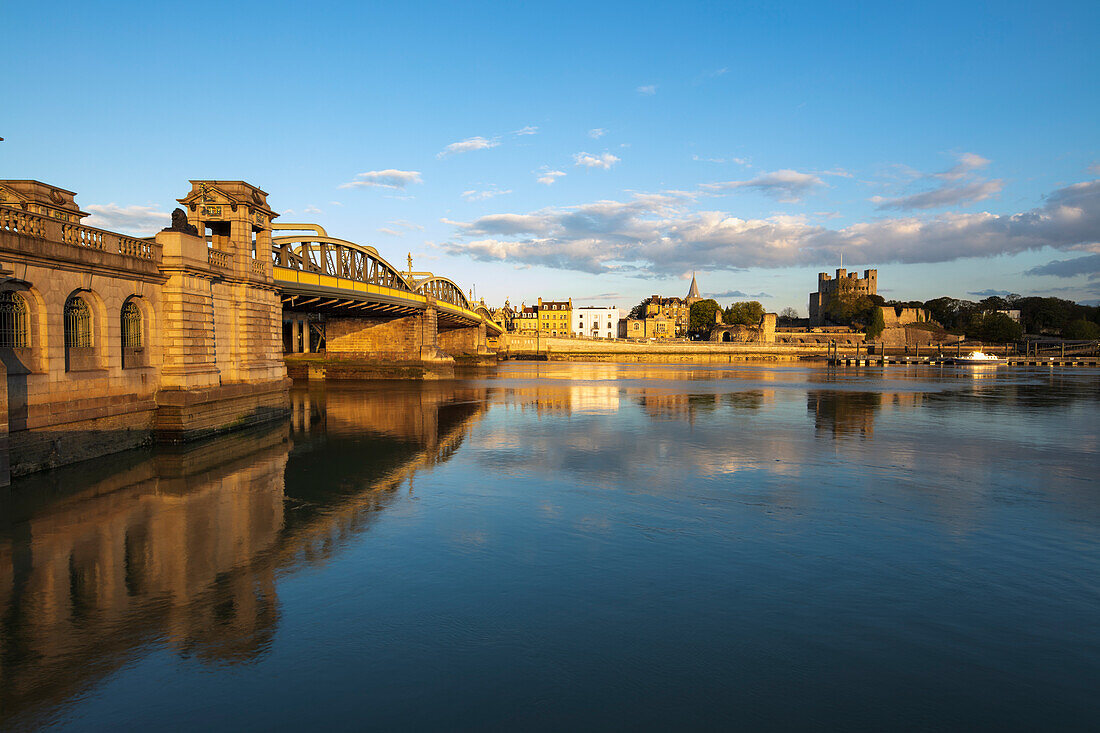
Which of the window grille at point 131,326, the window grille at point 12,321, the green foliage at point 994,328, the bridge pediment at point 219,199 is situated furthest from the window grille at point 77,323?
the green foliage at point 994,328

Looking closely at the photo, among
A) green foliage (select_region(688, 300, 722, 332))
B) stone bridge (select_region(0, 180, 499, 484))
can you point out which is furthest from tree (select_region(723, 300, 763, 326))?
stone bridge (select_region(0, 180, 499, 484))

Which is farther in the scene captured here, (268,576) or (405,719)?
(268,576)

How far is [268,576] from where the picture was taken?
31.2ft

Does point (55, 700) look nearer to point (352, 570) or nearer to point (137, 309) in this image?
point (352, 570)

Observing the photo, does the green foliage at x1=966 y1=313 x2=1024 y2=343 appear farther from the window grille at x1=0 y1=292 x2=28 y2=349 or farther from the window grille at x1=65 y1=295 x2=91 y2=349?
the window grille at x1=0 y1=292 x2=28 y2=349

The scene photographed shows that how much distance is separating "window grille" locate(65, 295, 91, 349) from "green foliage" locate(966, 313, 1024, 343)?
18909 centimetres

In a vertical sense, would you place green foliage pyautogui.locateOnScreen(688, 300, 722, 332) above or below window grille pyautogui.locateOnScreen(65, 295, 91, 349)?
above

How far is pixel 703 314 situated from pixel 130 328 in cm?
17490

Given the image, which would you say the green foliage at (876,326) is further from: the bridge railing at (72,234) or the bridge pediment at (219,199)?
the bridge railing at (72,234)

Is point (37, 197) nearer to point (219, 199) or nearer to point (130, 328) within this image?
point (219, 199)

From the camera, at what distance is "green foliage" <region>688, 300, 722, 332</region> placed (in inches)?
7215

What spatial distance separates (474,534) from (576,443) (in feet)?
36.8

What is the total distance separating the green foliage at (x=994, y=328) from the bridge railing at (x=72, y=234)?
614ft

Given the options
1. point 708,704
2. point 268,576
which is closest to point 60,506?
point 268,576
